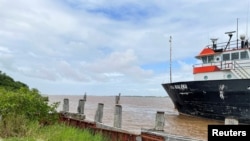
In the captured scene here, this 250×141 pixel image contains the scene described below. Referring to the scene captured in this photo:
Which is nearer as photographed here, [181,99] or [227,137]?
[227,137]

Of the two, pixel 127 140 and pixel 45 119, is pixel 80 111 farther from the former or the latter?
pixel 127 140

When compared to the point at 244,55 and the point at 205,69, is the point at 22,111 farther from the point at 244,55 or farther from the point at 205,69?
the point at 205,69

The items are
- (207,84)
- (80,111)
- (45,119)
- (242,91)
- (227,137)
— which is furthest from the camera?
(207,84)

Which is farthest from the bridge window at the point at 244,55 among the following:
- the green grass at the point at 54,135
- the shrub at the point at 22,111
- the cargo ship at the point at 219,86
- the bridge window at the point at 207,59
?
the green grass at the point at 54,135

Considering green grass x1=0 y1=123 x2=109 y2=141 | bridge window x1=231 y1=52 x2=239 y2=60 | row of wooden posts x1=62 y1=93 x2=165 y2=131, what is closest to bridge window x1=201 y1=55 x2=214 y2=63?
bridge window x1=231 y1=52 x2=239 y2=60

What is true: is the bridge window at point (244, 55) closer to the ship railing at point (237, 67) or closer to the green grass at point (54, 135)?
the ship railing at point (237, 67)

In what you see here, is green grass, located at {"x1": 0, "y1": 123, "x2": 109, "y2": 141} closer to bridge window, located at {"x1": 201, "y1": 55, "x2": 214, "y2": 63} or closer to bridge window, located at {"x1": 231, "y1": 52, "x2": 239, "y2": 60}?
bridge window, located at {"x1": 231, "y1": 52, "x2": 239, "y2": 60}

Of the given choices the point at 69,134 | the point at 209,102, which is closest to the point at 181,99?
the point at 209,102

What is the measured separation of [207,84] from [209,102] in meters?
1.44

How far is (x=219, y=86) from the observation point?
20.8 m

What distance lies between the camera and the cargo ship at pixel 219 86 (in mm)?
19969

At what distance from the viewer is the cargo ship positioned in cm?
1997

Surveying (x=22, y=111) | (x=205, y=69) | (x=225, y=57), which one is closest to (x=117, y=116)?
(x=22, y=111)

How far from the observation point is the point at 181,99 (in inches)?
1004
